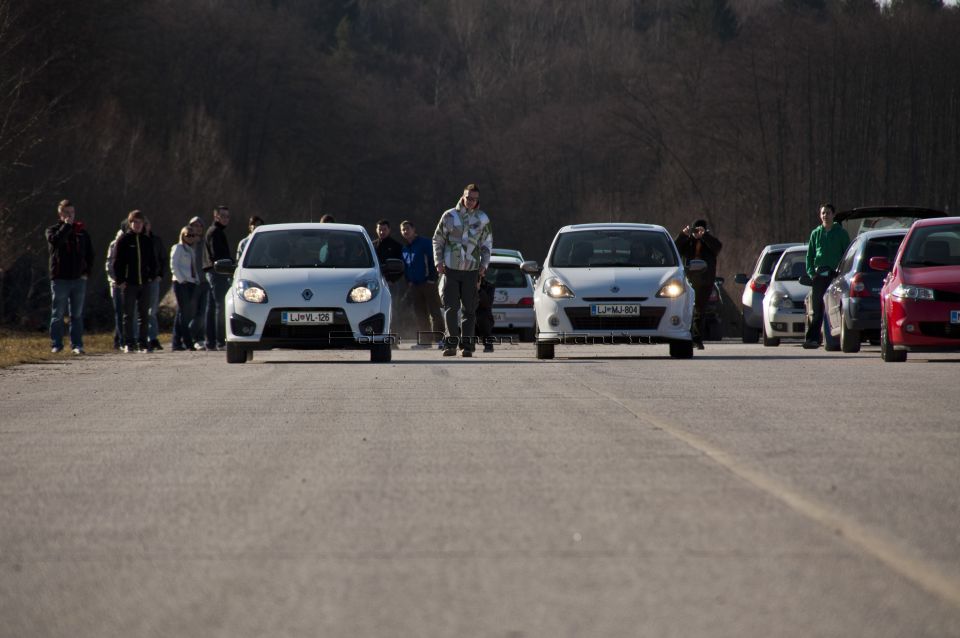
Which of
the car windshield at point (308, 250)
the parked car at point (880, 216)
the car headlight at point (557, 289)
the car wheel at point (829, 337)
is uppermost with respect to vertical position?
the parked car at point (880, 216)

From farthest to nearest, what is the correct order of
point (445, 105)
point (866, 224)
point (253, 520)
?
point (445, 105) → point (866, 224) → point (253, 520)

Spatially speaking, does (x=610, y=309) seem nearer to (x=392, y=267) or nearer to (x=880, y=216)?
(x=392, y=267)

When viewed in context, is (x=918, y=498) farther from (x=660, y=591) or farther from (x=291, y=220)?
(x=291, y=220)

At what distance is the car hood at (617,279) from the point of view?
20.7m

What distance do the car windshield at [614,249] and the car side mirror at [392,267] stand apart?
1884mm

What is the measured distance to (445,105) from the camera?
115250 millimetres

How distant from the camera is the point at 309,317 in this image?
20000 mm

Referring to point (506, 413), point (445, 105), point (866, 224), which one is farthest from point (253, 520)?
point (445, 105)

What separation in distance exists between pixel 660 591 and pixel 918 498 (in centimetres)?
249

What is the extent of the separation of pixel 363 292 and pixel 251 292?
1282 millimetres

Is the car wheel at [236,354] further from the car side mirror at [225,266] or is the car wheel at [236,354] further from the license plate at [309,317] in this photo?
the car side mirror at [225,266]

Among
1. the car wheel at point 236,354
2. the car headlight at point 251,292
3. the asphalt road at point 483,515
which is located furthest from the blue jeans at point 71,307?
the asphalt road at point 483,515

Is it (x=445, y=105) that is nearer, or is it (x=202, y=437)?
(x=202, y=437)

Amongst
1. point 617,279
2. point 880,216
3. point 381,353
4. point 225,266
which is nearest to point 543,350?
point 617,279
